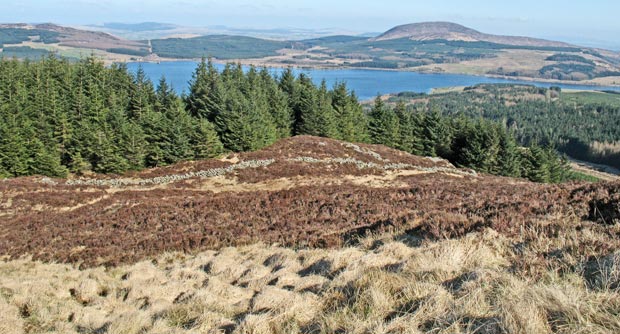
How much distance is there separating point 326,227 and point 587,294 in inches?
364

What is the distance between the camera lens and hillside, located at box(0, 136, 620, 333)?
Result: 536cm

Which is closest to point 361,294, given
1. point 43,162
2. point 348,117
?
point 43,162

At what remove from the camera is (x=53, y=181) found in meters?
31.6

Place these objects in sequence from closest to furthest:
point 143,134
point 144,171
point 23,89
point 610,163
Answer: point 144,171, point 143,134, point 23,89, point 610,163

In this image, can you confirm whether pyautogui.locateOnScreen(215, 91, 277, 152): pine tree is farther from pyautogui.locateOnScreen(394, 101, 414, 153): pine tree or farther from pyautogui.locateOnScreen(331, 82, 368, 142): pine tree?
pyautogui.locateOnScreen(394, 101, 414, 153): pine tree

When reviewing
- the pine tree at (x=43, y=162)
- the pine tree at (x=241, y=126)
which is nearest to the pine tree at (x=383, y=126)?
the pine tree at (x=241, y=126)

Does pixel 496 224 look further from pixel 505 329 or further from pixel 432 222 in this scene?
pixel 505 329

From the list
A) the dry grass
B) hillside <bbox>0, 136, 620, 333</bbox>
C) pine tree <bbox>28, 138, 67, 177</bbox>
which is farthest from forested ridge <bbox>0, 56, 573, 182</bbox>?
the dry grass

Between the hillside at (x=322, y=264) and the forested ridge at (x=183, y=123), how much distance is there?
17929 millimetres

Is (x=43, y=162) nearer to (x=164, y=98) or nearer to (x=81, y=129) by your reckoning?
(x=81, y=129)

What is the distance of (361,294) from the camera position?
6207 millimetres

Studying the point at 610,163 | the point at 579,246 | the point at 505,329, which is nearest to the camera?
the point at 505,329

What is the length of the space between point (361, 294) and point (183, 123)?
3854 cm

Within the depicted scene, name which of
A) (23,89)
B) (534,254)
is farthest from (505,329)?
(23,89)
